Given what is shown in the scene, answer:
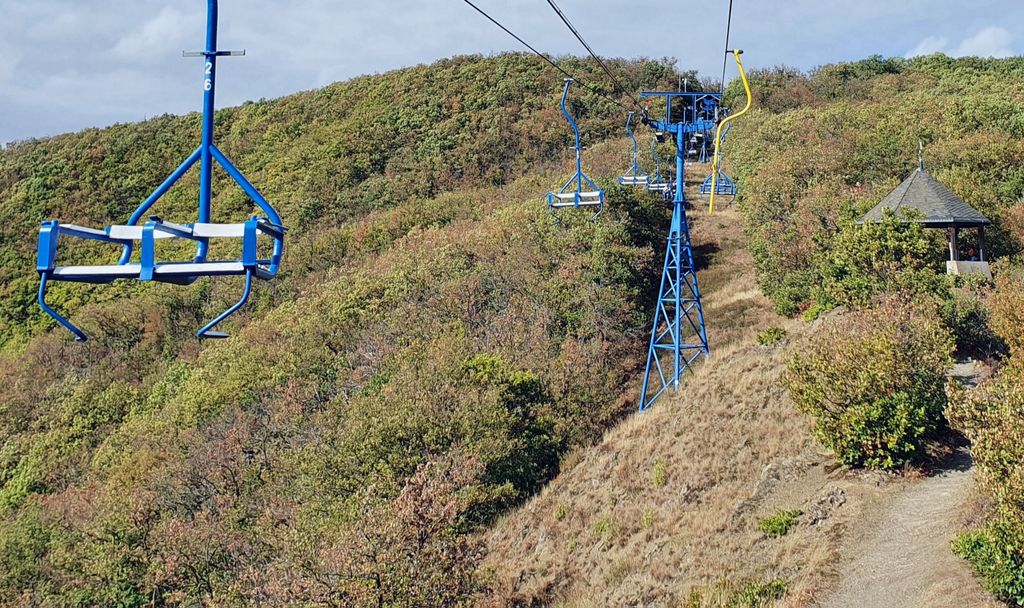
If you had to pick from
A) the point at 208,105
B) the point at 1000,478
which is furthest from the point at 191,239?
the point at 1000,478

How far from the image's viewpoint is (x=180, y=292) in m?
58.7

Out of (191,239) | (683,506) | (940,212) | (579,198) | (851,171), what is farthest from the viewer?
(851,171)

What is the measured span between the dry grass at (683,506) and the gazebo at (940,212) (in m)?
5.47

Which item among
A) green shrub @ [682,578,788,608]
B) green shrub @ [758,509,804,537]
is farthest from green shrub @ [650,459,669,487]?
green shrub @ [682,578,788,608]

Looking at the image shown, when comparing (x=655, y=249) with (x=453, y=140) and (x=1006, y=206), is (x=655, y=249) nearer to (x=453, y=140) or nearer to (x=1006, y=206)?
(x=1006, y=206)

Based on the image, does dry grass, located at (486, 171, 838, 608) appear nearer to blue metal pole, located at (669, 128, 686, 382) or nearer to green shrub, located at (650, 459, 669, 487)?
green shrub, located at (650, 459, 669, 487)

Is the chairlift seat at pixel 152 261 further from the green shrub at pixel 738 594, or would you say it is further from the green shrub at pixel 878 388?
the green shrub at pixel 878 388

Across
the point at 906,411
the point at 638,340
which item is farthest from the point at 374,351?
the point at 906,411

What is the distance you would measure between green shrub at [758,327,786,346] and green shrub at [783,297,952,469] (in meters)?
9.47

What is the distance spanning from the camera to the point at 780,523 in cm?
1742

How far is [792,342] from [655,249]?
62.6 ft

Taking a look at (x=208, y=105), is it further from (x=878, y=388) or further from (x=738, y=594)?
(x=878, y=388)

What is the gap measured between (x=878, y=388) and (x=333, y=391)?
2478 cm

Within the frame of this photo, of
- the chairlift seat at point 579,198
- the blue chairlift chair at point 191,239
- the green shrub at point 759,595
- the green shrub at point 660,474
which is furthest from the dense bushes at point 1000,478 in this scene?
the chairlift seat at point 579,198
